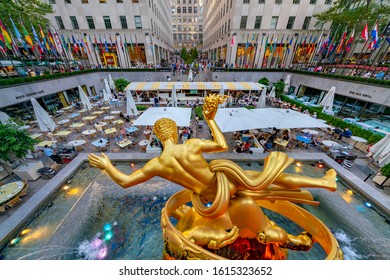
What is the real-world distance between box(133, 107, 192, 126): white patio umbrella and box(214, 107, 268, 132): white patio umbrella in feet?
7.09

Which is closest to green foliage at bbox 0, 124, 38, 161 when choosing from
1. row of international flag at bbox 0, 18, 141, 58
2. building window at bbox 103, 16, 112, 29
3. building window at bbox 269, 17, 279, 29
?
row of international flag at bbox 0, 18, 141, 58

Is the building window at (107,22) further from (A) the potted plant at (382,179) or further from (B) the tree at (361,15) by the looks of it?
(A) the potted plant at (382,179)

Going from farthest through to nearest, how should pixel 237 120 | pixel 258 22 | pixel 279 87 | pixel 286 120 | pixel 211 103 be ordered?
pixel 258 22, pixel 279 87, pixel 286 120, pixel 237 120, pixel 211 103

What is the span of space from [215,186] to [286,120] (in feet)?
30.8

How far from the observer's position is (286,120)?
35.8ft

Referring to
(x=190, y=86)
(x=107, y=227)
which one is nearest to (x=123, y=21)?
(x=190, y=86)

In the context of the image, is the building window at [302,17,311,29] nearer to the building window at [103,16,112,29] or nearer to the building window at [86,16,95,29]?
the building window at [103,16,112,29]

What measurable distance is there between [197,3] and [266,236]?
307 ft

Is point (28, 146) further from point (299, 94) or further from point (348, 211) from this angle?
point (299, 94)

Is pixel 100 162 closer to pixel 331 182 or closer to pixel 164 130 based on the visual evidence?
pixel 164 130

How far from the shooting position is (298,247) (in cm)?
406

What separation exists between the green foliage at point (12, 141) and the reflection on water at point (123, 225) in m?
2.64
